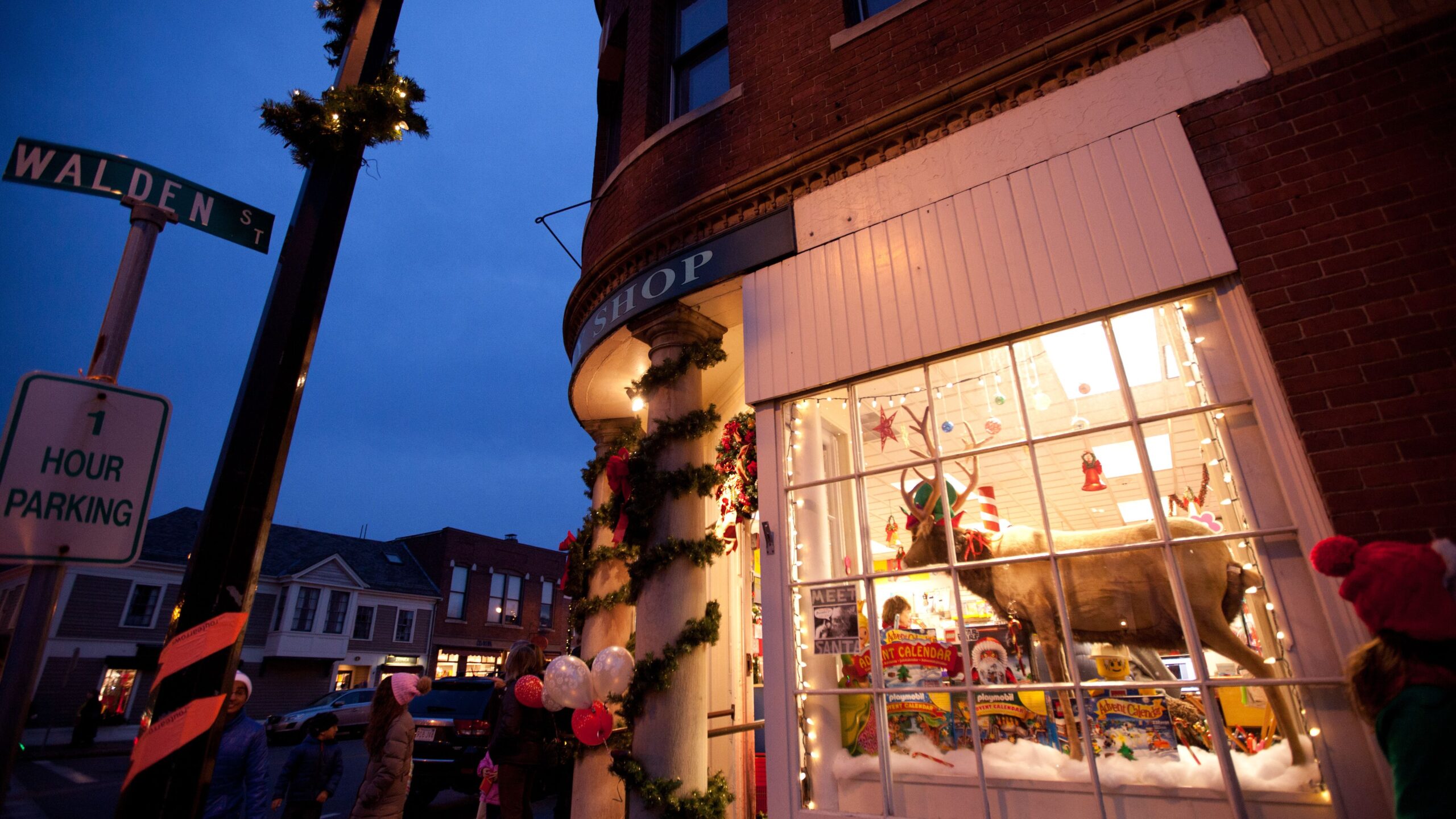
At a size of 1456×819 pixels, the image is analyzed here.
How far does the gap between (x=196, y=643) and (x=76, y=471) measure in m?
0.75

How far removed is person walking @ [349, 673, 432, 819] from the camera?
15.3ft

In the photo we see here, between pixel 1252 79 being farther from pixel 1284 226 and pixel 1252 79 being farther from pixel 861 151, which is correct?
pixel 861 151

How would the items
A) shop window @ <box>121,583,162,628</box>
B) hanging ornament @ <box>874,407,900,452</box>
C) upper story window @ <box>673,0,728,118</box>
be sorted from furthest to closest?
1. shop window @ <box>121,583,162,628</box>
2. upper story window @ <box>673,0,728,118</box>
3. hanging ornament @ <box>874,407,900,452</box>

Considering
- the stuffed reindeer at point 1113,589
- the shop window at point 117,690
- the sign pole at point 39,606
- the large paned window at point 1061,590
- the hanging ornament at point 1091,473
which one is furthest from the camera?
the shop window at point 117,690

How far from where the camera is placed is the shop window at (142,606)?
21703mm

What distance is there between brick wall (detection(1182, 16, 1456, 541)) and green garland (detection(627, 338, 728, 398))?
3.60m

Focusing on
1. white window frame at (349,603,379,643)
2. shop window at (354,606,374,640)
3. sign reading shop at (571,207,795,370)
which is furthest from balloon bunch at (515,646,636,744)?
shop window at (354,606,374,640)

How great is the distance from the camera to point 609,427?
8086 millimetres

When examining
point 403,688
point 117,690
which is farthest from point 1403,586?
point 117,690

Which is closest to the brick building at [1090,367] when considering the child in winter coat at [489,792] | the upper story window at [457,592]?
the child in winter coat at [489,792]

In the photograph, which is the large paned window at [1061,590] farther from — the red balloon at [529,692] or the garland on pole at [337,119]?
the garland on pole at [337,119]

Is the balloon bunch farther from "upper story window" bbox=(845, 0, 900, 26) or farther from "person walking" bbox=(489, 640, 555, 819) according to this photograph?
"upper story window" bbox=(845, 0, 900, 26)

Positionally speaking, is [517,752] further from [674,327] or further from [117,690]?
[117,690]

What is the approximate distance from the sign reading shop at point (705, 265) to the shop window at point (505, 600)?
29.8m
